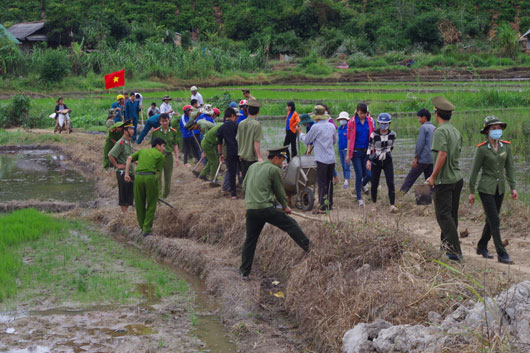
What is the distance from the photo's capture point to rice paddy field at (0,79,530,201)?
18.5m

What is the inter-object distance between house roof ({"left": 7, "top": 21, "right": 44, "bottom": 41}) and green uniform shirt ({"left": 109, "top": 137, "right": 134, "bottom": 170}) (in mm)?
45263

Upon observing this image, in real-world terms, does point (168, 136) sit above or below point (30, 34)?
below

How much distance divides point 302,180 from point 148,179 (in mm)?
2698

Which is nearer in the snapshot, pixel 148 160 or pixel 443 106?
pixel 443 106

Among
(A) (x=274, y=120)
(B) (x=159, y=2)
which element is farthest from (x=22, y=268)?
(B) (x=159, y=2)

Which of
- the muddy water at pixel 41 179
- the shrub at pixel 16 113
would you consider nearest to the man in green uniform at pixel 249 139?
the muddy water at pixel 41 179

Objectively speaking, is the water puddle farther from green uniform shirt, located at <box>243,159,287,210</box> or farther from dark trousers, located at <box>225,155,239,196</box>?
dark trousers, located at <box>225,155,239,196</box>

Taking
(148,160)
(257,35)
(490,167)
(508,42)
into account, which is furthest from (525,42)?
(490,167)

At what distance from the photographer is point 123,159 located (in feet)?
37.9

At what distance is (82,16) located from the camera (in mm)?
53844

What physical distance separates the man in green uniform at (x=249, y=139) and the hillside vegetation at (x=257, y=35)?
111 feet

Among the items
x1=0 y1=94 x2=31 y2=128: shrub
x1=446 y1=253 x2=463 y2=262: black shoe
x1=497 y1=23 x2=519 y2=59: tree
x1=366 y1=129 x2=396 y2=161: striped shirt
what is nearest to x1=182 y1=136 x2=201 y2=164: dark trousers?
x1=366 y1=129 x2=396 y2=161: striped shirt

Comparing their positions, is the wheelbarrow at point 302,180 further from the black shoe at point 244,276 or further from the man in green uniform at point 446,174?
the man in green uniform at point 446,174

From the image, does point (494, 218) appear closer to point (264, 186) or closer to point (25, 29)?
point (264, 186)
